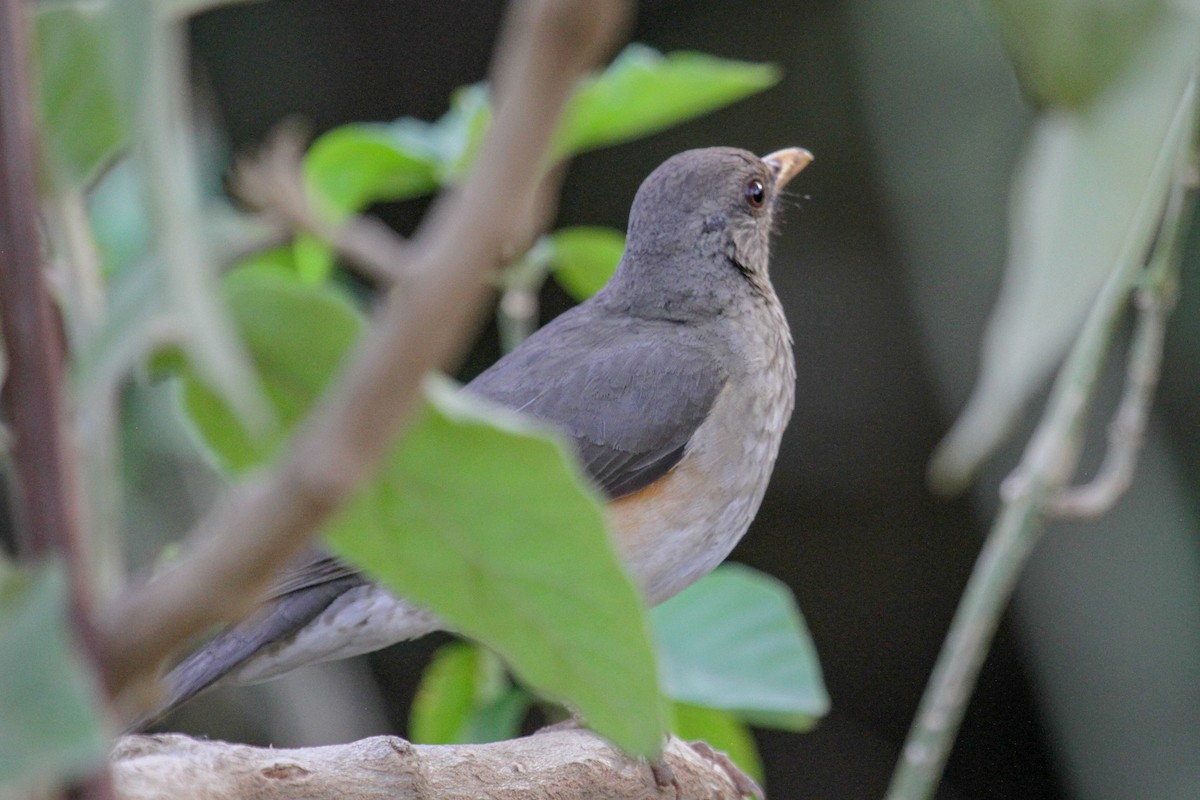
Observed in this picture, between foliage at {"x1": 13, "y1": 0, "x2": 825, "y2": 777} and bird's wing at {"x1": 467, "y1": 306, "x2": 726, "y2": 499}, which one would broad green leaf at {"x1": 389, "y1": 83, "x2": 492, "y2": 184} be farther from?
foliage at {"x1": 13, "y1": 0, "x2": 825, "y2": 777}

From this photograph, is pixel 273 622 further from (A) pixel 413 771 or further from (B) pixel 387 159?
(B) pixel 387 159

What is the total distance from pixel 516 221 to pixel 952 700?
133 centimetres

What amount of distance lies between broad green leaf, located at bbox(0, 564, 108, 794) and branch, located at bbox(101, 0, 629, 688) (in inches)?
1.3

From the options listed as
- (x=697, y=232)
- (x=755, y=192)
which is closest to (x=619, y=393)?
(x=697, y=232)

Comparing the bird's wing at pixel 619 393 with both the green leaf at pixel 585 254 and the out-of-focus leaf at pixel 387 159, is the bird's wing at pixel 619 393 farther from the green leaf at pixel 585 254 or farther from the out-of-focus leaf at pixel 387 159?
the out-of-focus leaf at pixel 387 159

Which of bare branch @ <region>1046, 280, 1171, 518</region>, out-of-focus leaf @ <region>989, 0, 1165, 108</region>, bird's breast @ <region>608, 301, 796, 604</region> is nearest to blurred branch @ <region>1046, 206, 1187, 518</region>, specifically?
bare branch @ <region>1046, 280, 1171, 518</region>

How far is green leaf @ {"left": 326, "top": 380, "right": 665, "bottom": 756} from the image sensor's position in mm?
475

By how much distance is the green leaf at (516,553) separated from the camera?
1.56 feet

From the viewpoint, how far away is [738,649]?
187 centimetres

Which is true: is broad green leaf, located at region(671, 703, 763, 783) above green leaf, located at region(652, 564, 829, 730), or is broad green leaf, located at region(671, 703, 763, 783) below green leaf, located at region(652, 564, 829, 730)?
below

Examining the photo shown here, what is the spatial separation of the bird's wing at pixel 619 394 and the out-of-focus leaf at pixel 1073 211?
1755 millimetres

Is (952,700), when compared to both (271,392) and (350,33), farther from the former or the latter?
(350,33)

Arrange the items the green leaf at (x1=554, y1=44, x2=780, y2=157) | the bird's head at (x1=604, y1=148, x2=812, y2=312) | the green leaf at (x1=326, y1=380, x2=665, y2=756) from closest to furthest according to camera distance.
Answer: the green leaf at (x1=326, y1=380, x2=665, y2=756)
the green leaf at (x1=554, y1=44, x2=780, y2=157)
the bird's head at (x1=604, y1=148, x2=812, y2=312)

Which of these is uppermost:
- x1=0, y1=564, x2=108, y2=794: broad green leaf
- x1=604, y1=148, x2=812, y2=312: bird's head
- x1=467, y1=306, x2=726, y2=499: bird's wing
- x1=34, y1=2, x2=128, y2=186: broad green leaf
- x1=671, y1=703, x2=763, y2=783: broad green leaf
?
x1=34, y1=2, x2=128, y2=186: broad green leaf
